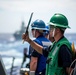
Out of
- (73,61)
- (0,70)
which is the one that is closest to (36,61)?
(0,70)

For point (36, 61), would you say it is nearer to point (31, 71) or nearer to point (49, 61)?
point (31, 71)

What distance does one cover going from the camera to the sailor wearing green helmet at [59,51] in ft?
16.1

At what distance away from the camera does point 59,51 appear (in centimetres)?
496

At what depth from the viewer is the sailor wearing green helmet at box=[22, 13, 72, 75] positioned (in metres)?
4.91

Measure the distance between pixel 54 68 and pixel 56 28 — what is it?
0.47 m

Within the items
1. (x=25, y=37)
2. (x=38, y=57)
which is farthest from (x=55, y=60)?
(x=38, y=57)

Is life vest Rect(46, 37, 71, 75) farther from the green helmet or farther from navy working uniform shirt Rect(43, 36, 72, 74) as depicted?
the green helmet

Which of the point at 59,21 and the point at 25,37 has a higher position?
the point at 59,21

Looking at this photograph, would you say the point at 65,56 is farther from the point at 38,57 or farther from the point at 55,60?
the point at 38,57

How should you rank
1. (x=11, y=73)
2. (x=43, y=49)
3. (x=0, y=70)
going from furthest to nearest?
1. (x=11, y=73)
2. (x=0, y=70)
3. (x=43, y=49)

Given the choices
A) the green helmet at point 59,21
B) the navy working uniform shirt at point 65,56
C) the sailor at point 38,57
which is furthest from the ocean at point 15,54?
the navy working uniform shirt at point 65,56

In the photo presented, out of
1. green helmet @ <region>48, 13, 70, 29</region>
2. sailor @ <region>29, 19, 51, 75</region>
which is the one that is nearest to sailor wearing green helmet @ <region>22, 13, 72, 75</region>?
green helmet @ <region>48, 13, 70, 29</region>

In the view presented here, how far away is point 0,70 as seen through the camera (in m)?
5.98

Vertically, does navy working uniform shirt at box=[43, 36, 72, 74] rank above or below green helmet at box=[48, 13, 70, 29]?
below
